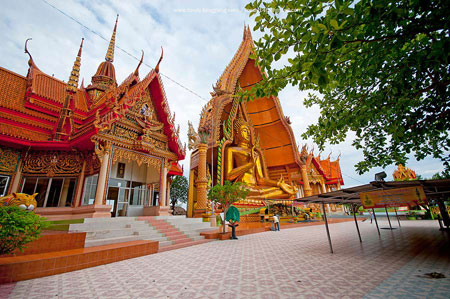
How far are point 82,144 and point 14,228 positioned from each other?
14.4ft

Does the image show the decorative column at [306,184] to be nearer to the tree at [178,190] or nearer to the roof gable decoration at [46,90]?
the tree at [178,190]

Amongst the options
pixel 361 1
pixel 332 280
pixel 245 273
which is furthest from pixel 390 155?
pixel 245 273

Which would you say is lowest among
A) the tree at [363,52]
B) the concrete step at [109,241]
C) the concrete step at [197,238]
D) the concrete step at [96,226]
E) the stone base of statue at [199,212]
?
the concrete step at [197,238]

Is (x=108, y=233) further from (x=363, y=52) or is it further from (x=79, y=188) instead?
(x=363, y=52)

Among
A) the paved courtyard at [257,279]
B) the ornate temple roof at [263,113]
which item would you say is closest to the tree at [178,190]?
the ornate temple roof at [263,113]

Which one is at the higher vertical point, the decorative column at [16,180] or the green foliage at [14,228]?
the decorative column at [16,180]

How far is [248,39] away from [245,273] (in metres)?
17.8

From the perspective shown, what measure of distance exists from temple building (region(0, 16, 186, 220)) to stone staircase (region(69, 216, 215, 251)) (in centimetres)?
71

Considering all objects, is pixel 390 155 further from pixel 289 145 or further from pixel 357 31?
pixel 289 145

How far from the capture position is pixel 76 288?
265 cm

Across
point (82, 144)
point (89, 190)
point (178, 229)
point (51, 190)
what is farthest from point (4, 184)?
point (178, 229)

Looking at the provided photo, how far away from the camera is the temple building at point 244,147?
12492 millimetres

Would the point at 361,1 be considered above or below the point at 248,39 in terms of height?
below

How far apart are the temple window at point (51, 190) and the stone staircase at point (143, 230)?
2304mm
